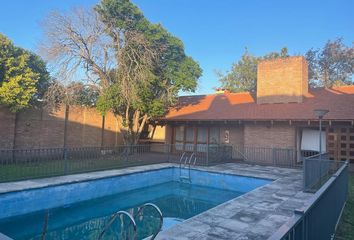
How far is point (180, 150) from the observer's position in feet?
67.6

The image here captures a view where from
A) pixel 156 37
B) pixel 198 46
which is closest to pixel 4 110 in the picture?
pixel 156 37

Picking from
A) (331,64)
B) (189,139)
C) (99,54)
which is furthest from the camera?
(331,64)

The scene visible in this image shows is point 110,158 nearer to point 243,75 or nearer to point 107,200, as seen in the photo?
point 107,200

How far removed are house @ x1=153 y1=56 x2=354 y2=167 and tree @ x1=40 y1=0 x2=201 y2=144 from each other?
3258mm

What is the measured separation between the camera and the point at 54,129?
15828 mm

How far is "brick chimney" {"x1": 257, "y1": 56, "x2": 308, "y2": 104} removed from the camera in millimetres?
16609

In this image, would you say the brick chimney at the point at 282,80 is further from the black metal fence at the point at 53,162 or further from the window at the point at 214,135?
the black metal fence at the point at 53,162

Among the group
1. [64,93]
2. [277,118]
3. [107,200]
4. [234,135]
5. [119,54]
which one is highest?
[119,54]

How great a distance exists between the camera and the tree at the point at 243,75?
3638 cm

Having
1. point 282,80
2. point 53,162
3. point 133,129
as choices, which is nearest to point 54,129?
point 53,162

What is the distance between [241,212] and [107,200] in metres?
5.14

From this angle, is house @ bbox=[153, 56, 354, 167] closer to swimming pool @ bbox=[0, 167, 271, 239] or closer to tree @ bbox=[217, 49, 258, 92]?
swimming pool @ bbox=[0, 167, 271, 239]

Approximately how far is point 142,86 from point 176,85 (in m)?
2.67

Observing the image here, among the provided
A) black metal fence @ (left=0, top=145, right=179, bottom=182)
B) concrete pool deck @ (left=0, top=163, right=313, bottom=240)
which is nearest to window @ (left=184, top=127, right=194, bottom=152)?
black metal fence @ (left=0, top=145, right=179, bottom=182)
